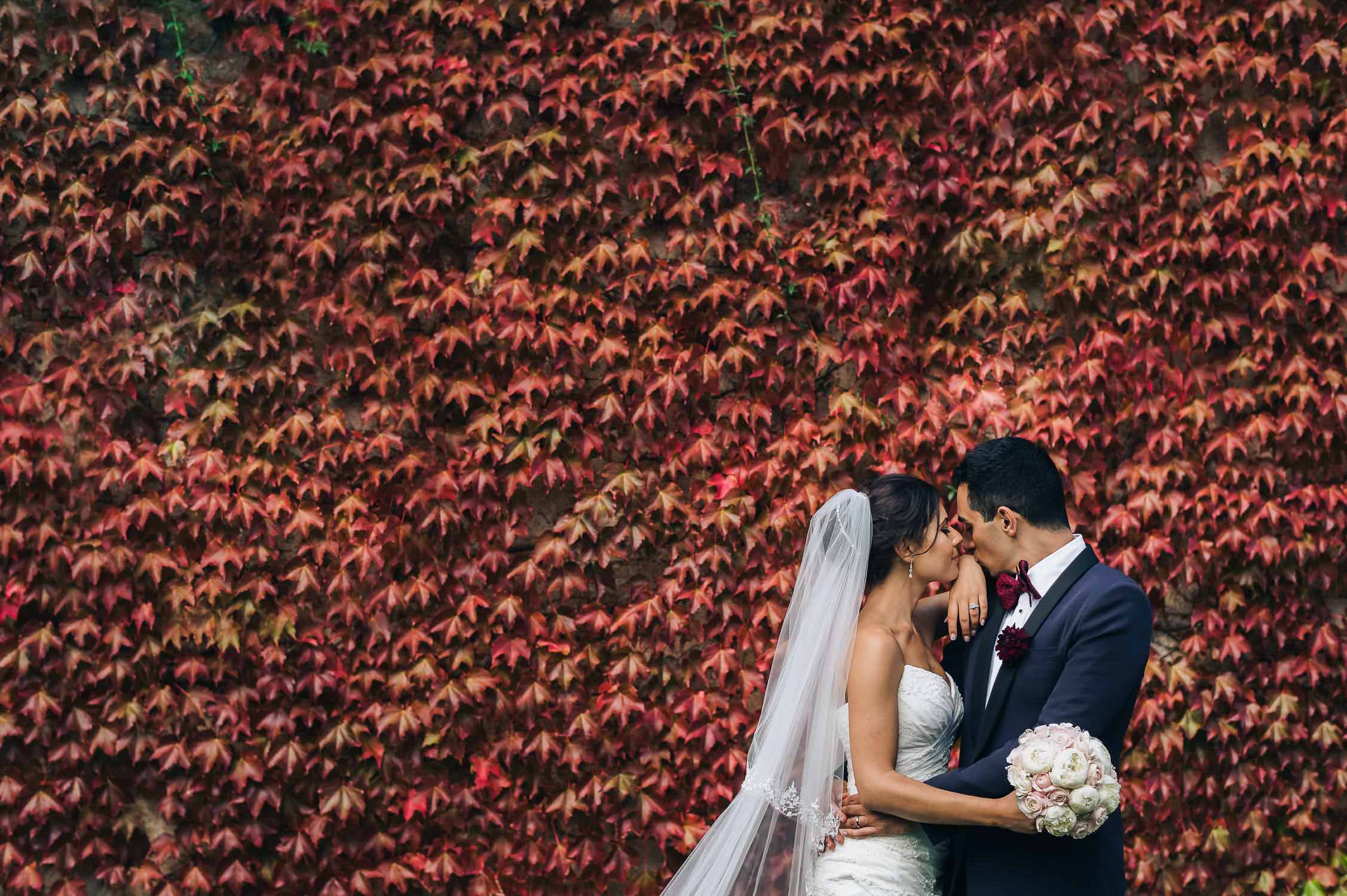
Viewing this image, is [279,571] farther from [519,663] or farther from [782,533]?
[782,533]

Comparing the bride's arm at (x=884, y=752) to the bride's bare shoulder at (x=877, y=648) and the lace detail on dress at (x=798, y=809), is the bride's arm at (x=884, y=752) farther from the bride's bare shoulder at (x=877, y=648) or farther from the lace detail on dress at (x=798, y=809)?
the lace detail on dress at (x=798, y=809)

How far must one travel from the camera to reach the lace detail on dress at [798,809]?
2.71 m

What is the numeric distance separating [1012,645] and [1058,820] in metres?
0.41

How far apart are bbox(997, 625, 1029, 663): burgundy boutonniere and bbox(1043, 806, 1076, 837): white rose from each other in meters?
0.37

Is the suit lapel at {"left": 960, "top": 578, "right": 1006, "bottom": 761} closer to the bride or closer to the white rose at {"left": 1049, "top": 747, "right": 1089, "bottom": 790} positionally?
the bride

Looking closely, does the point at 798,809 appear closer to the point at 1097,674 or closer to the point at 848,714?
the point at 848,714

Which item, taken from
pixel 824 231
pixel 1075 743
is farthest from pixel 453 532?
pixel 1075 743

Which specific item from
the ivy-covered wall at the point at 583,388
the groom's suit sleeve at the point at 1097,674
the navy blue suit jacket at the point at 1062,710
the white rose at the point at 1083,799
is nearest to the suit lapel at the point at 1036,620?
the navy blue suit jacket at the point at 1062,710

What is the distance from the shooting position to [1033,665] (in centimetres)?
252

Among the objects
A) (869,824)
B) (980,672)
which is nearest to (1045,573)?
(980,672)

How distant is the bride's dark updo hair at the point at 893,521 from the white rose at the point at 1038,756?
2.03 feet

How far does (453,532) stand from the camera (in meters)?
3.97

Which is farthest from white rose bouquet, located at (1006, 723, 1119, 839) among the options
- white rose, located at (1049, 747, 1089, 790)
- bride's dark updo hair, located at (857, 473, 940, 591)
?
bride's dark updo hair, located at (857, 473, 940, 591)

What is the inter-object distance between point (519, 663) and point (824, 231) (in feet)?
6.56
